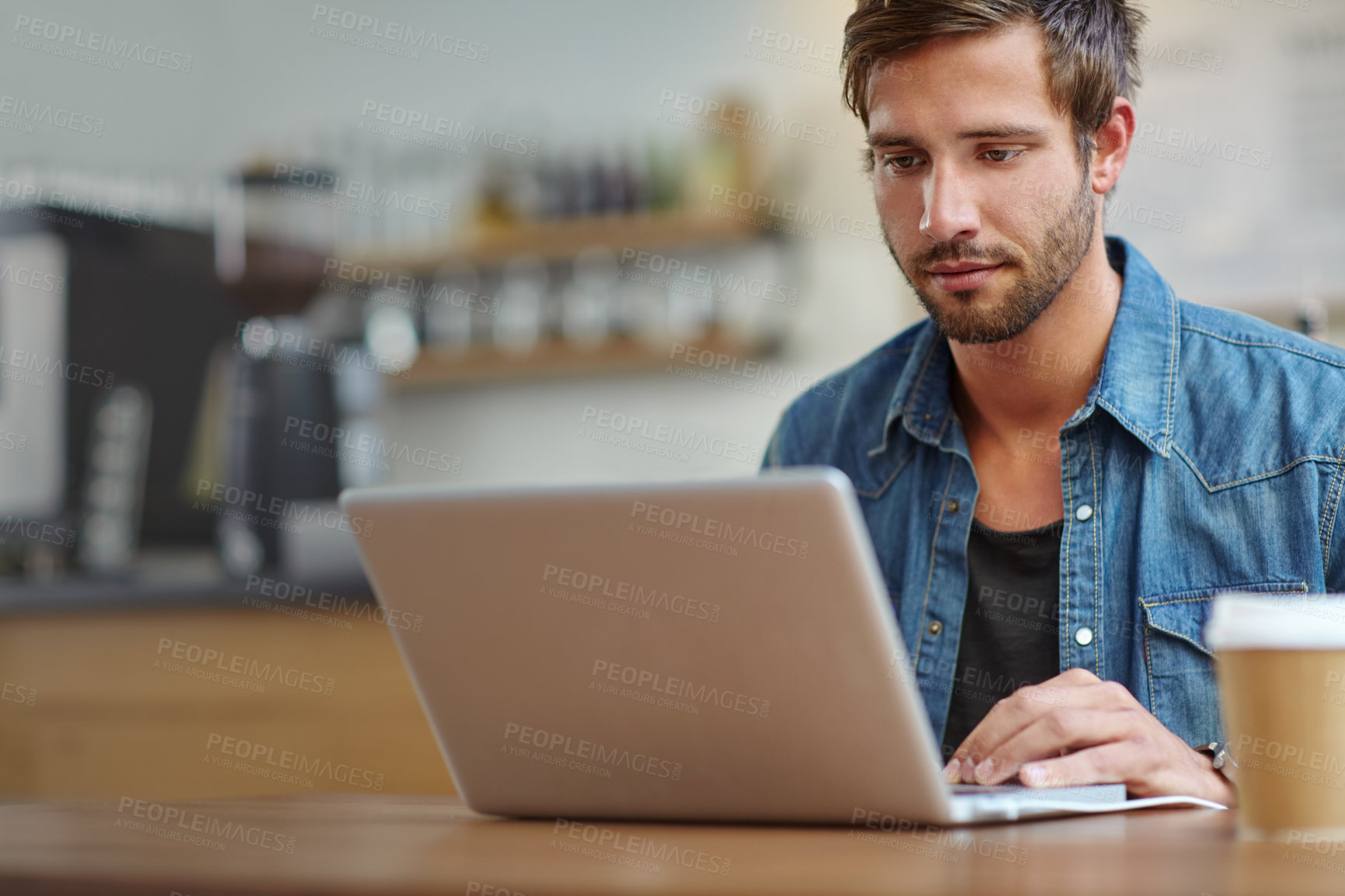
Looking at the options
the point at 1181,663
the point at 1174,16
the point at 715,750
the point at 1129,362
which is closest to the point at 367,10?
the point at 1174,16

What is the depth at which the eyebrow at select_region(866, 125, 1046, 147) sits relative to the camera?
1195mm

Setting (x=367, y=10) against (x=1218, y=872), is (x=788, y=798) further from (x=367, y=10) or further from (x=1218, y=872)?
(x=367, y=10)

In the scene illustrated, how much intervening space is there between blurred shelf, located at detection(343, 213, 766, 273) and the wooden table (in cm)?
218

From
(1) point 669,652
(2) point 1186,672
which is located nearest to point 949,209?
(2) point 1186,672

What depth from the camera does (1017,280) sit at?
1.24 metres

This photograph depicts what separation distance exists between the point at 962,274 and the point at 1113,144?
26 centimetres

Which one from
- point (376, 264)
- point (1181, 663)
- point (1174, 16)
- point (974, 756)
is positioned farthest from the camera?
point (376, 264)

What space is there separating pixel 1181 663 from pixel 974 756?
375 mm

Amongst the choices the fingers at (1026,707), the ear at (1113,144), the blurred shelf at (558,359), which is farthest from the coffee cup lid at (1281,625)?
the blurred shelf at (558,359)

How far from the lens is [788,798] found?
69cm

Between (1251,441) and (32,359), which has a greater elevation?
(32,359)

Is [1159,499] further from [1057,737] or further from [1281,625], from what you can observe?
[1281,625]

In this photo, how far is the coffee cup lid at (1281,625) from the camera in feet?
1.96

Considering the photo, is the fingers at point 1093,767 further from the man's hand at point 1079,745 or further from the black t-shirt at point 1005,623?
the black t-shirt at point 1005,623
